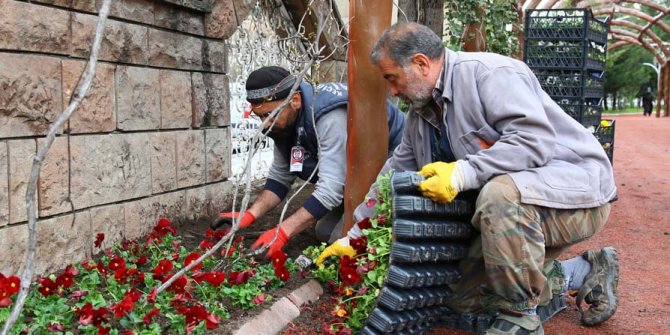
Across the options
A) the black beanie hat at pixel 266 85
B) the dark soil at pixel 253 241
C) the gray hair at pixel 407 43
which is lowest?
the dark soil at pixel 253 241

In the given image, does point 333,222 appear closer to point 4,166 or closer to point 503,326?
point 503,326

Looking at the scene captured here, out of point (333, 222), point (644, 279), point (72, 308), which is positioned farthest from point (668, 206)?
point (72, 308)

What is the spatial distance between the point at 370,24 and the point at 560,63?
4.42m

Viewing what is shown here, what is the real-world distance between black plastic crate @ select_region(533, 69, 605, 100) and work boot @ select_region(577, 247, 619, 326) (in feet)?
13.4

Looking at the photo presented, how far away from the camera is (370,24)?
3.63 meters

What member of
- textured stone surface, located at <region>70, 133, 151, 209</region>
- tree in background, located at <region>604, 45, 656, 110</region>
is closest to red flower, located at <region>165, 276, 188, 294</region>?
textured stone surface, located at <region>70, 133, 151, 209</region>

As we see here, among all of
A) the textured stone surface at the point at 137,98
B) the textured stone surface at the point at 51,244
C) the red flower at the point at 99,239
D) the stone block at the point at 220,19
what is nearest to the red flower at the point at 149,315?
the textured stone surface at the point at 51,244

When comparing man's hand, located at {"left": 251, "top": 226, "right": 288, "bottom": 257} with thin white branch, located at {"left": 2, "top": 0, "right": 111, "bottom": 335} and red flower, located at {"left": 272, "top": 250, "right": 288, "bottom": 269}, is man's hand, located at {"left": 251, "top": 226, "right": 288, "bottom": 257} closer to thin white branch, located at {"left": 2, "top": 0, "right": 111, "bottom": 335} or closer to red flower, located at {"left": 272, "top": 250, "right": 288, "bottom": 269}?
red flower, located at {"left": 272, "top": 250, "right": 288, "bottom": 269}

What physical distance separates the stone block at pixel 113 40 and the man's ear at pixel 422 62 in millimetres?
1716

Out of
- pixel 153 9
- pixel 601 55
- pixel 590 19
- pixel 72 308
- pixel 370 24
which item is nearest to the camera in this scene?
pixel 72 308

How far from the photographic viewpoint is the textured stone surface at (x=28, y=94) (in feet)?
9.81

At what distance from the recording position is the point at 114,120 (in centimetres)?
367

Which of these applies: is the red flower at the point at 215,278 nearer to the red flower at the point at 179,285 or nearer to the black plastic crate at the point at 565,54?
the red flower at the point at 179,285

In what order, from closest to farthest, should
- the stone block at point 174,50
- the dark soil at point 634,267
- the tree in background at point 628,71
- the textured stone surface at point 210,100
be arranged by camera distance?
1. the dark soil at point 634,267
2. the stone block at point 174,50
3. the textured stone surface at point 210,100
4. the tree in background at point 628,71
